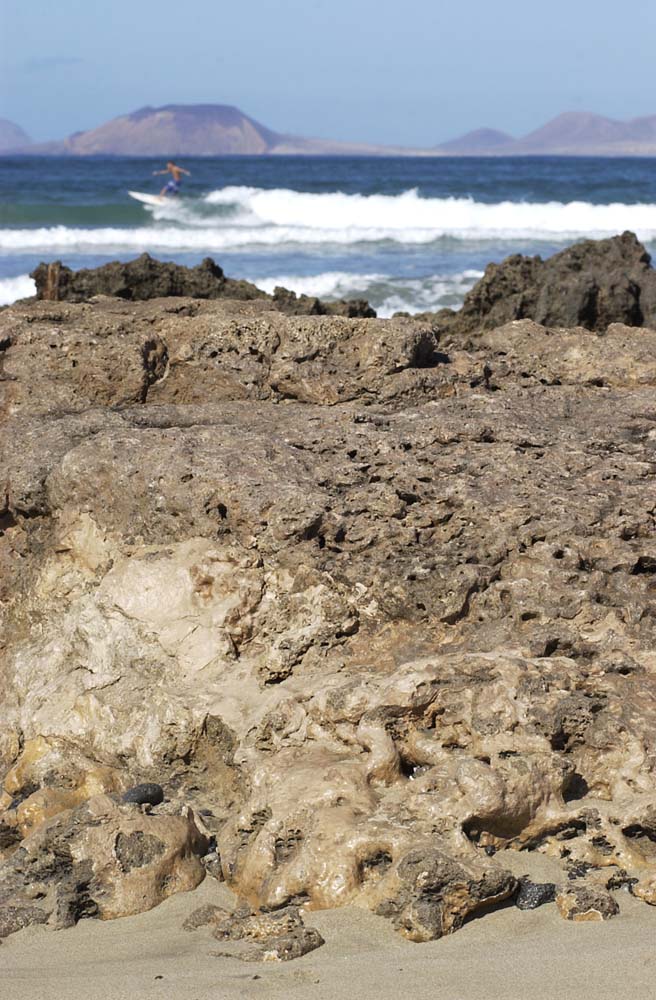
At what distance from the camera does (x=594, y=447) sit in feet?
13.9

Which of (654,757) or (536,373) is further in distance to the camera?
(536,373)

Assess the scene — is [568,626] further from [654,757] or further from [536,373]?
[536,373]

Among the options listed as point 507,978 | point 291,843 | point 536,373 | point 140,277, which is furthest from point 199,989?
point 140,277

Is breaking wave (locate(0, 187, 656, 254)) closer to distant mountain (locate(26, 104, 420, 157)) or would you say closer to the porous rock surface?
the porous rock surface

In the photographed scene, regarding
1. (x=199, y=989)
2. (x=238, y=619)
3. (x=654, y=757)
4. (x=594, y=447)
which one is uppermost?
(x=594, y=447)

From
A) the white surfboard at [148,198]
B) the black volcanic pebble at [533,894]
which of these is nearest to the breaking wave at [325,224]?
the white surfboard at [148,198]

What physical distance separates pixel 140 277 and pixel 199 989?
7.05m

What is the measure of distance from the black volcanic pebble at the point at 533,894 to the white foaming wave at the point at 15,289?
12826 mm

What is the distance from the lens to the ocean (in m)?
18.6

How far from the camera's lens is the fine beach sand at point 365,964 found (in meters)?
2.68

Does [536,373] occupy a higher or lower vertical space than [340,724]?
higher

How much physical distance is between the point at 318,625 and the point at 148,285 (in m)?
5.97

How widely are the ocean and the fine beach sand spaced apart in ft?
38.4

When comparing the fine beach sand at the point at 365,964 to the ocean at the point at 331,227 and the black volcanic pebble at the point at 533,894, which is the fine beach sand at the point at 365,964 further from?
the ocean at the point at 331,227
